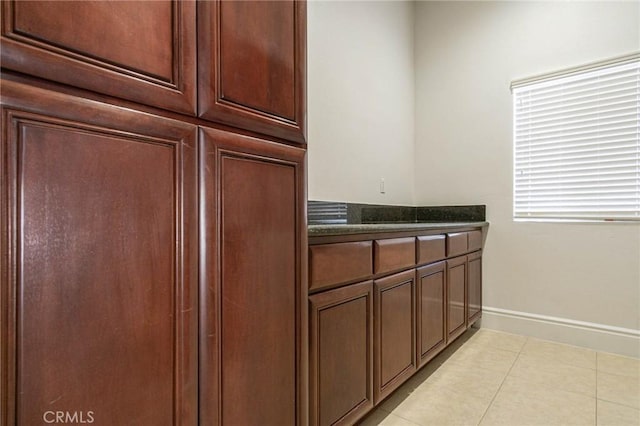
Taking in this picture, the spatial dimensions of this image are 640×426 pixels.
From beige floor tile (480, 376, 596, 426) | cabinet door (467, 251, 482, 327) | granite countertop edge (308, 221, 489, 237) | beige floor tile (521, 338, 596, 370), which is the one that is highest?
granite countertop edge (308, 221, 489, 237)

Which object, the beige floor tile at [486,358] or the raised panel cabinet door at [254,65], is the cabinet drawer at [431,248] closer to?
the beige floor tile at [486,358]

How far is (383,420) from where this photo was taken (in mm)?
1602

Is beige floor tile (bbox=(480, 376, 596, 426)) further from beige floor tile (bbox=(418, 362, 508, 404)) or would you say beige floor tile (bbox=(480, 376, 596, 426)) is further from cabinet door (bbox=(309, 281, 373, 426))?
cabinet door (bbox=(309, 281, 373, 426))

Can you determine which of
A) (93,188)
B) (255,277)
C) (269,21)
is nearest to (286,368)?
(255,277)

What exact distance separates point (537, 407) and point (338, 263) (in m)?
1.35

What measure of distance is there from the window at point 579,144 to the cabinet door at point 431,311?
1.19 meters

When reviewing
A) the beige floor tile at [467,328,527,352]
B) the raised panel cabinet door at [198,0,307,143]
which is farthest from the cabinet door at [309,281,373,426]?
the beige floor tile at [467,328,527,352]

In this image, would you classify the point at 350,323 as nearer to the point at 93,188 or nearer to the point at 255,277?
the point at 255,277

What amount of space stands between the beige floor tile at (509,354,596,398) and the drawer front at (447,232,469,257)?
0.79 m

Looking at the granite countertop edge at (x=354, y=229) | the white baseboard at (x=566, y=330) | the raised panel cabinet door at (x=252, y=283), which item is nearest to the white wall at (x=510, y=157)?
the white baseboard at (x=566, y=330)

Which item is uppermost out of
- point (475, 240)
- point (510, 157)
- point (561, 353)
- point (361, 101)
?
point (361, 101)

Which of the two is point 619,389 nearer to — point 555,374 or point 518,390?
point 555,374

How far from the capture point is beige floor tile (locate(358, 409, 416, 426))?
5.16 ft

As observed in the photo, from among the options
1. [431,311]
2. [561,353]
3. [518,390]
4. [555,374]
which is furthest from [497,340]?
[431,311]
